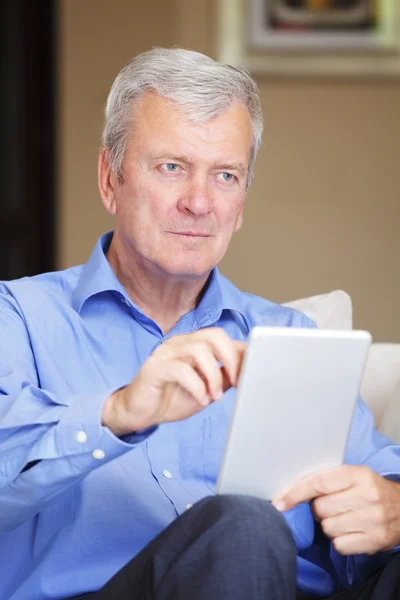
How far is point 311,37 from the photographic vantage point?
357 cm

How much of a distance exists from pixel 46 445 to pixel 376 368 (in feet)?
2.94

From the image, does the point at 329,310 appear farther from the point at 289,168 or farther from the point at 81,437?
the point at 289,168

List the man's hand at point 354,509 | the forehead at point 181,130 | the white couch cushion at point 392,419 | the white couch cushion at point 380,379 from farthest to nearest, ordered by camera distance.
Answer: the white couch cushion at point 380,379 → the white couch cushion at point 392,419 → the forehead at point 181,130 → the man's hand at point 354,509

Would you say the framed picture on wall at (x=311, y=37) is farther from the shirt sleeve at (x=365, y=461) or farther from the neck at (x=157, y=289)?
the shirt sleeve at (x=365, y=461)

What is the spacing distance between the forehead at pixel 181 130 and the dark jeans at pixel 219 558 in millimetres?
664

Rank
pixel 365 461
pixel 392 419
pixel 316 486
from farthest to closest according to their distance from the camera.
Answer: pixel 392 419 < pixel 365 461 < pixel 316 486

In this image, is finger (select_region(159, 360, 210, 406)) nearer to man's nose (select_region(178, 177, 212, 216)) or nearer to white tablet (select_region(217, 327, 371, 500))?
white tablet (select_region(217, 327, 371, 500))

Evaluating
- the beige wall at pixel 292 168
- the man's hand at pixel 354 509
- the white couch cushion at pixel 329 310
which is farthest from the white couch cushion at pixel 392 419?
the beige wall at pixel 292 168

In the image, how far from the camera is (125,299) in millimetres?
1542

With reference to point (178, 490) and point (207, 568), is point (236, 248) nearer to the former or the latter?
point (178, 490)

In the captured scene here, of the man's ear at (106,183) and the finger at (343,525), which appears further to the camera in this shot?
the man's ear at (106,183)

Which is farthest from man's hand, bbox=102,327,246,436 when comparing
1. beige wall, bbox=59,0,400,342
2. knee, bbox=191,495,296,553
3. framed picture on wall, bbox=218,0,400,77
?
framed picture on wall, bbox=218,0,400,77

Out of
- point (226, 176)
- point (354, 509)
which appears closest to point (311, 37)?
point (226, 176)

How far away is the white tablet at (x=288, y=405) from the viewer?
1.00 metres
